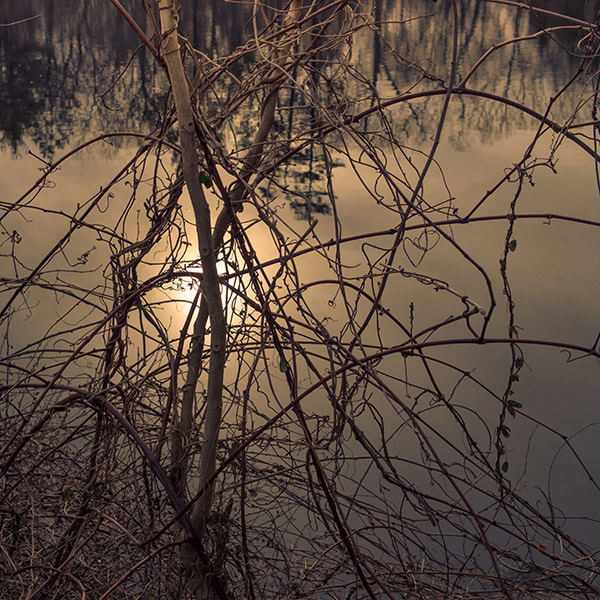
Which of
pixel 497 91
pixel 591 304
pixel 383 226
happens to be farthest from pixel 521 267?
pixel 497 91

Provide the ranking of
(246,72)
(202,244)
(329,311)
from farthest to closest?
(246,72) < (329,311) < (202,244)

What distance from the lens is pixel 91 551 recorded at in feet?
6.18

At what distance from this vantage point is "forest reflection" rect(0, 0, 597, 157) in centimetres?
679

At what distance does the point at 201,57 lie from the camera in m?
4.55

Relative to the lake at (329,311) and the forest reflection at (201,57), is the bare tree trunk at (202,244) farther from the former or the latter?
the forest reflection at (201,57)

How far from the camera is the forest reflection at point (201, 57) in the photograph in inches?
267

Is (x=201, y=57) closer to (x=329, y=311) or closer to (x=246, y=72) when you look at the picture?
(x=246, y=72)

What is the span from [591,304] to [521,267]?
0.49m

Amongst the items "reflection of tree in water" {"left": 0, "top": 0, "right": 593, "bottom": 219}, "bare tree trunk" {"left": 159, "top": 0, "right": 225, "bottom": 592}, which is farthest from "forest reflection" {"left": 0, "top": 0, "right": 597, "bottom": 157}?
"bare tree trunk" {"left": 159, "top": 0, "right": 225, "bottom": 592}

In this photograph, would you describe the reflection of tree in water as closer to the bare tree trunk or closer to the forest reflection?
the forest reflection

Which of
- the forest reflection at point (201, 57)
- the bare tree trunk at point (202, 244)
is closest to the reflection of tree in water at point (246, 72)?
the forest reflection at point (201, 57)

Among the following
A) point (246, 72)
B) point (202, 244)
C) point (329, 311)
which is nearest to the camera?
point (202, 244)

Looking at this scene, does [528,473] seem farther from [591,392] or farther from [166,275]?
[166,275]

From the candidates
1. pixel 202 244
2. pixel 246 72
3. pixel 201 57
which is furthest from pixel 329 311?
pixel 202 244
